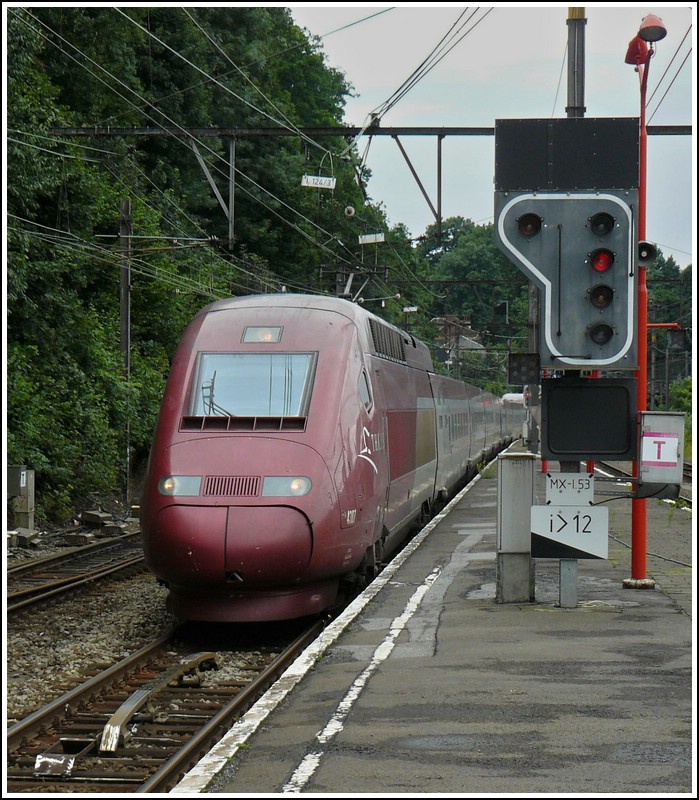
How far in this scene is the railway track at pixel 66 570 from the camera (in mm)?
14769

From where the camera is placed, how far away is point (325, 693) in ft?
26.0

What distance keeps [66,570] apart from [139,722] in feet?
30.4

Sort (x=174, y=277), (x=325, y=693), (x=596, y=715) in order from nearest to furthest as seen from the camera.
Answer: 1. (x=596, y=715)
2. (x=325, y=693)
3. (x=174, y=277)

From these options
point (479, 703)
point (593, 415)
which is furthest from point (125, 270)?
point (479, 703)

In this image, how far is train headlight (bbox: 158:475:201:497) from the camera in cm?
1130

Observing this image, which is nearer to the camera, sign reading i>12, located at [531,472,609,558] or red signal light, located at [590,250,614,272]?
red signal light, located at [590,250,614,272]

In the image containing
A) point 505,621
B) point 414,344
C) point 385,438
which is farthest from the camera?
point 414,344

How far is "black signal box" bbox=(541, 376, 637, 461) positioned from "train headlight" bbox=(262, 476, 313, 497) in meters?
2.16

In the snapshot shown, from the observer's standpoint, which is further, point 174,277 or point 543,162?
point 174,277

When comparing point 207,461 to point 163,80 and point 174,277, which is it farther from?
point 163,80

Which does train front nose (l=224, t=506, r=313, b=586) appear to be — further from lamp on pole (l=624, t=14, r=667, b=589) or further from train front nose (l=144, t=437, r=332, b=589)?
lamp on pole (l=624, t=14, r=667, b=589)

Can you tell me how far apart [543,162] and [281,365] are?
3.42 metres

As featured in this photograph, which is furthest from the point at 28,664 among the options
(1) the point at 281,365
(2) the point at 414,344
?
(2) the point at 414,344

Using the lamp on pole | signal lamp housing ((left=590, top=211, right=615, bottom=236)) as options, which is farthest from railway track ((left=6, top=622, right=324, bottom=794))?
signal lamp housing ((left=590, top=211, right=615, bottom=236))
